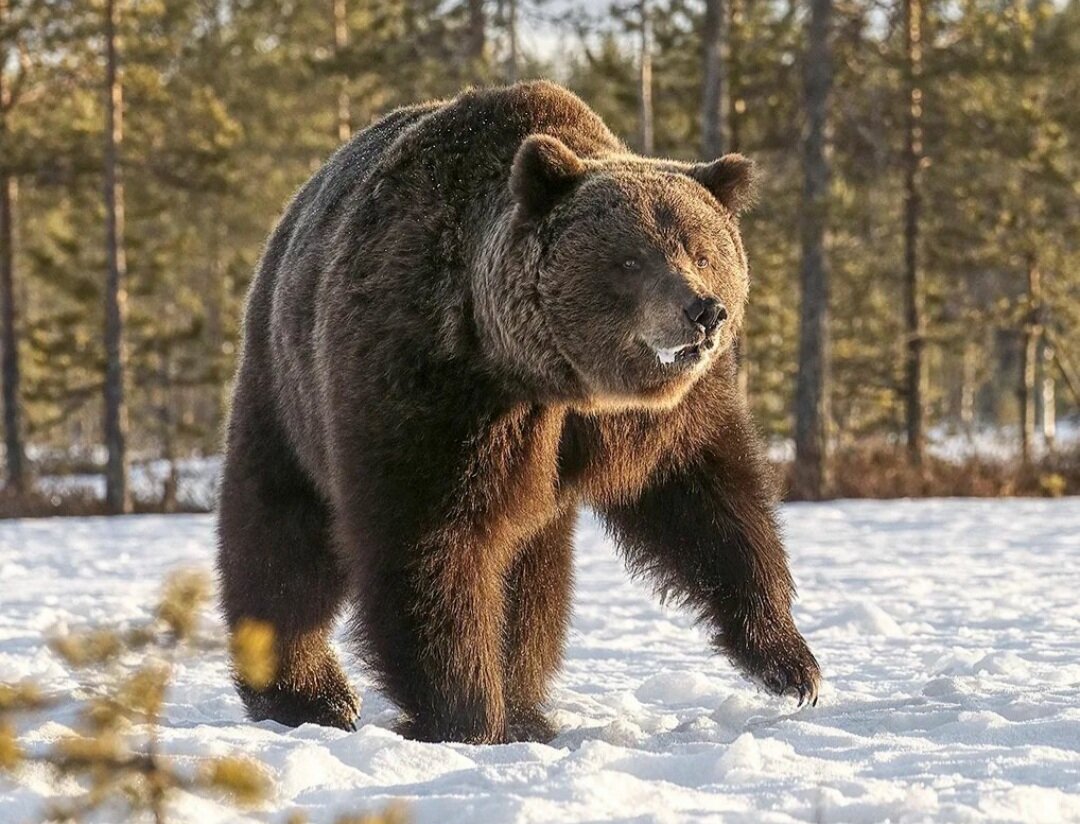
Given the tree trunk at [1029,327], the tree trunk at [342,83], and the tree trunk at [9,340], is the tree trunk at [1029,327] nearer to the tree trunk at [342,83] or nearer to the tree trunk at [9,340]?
the tree trunk at [342,83]

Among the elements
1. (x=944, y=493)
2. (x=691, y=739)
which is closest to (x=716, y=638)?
(x=691, y=739)

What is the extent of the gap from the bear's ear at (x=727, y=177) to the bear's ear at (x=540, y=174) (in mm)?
483

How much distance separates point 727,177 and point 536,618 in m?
1.80

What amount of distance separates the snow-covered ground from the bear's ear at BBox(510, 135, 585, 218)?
1618 millimetres

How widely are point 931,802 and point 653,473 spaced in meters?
1.88

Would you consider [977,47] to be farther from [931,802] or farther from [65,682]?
[931,802]

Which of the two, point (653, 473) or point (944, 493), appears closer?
point (653, 473)

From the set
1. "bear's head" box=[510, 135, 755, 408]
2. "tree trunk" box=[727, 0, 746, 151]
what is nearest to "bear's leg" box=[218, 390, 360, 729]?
"bear's head" box=[510, 135, 755, 408]

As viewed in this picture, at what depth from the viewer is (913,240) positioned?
20688 mm

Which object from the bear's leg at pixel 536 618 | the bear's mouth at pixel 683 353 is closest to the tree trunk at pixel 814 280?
the bear's leg at pixel 536 618

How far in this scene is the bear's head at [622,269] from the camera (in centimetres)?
401

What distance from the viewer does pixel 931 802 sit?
2.96 metres

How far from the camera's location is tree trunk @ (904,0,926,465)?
18.9m

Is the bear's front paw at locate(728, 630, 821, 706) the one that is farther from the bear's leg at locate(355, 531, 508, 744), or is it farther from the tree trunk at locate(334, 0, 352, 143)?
the tree trunk at locate(334, 0, 352, 143)
